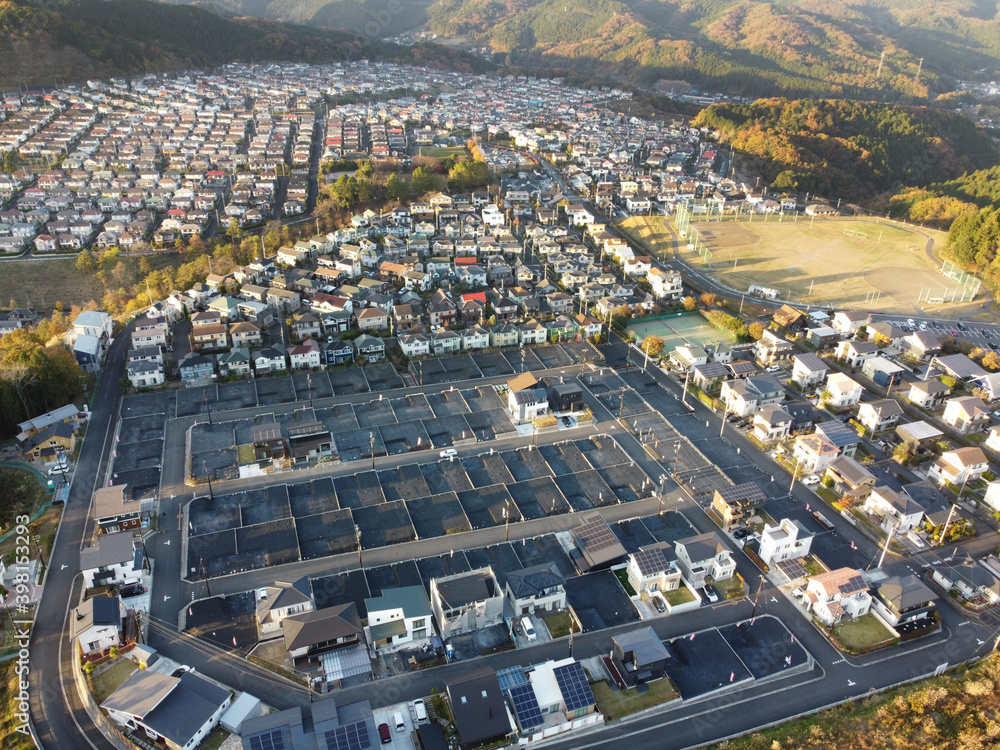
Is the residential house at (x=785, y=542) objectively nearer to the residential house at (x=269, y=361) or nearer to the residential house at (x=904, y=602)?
the residential house at (x=904, y=602)

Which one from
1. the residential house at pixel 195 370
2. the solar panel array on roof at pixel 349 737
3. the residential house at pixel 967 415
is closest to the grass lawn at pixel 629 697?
the solar panel array on roof at pixel 349 737

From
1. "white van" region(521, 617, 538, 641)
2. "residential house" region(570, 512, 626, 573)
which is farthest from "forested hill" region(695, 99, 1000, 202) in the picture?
"white van" region(521, 617, 538, 641)

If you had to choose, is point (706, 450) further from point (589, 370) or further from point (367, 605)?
point (367, 605)

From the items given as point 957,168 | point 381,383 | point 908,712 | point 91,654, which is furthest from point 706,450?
point 957,168

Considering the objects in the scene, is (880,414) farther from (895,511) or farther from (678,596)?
(678,596)

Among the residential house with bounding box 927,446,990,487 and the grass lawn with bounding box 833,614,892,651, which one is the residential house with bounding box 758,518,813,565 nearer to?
the grass lawn with bounding box 833,614,892,651

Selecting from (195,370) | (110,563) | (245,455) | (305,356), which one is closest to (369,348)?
(305,356)
